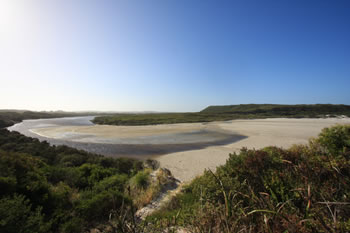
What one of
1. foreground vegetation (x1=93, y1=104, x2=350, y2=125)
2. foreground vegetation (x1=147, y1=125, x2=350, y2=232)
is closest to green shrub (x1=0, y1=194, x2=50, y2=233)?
foreground vegetation (x1=147, y1=125, x2=350, y2=232)

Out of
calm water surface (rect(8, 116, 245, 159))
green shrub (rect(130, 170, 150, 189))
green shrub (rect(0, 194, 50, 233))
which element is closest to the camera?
green shrub (rect(0, 194, 50, 233))

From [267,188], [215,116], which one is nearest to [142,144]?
[267,188]

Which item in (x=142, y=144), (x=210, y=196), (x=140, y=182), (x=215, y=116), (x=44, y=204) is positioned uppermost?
(x=215, y=116)

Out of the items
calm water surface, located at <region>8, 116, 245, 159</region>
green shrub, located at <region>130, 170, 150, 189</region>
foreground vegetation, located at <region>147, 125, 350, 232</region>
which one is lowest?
calm water surface, located at <region>8, 116, 245, 159</region>

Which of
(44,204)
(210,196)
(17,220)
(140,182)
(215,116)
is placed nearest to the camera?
(17,220)

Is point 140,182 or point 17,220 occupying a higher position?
point 17,220

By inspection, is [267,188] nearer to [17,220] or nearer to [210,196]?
[210,196]

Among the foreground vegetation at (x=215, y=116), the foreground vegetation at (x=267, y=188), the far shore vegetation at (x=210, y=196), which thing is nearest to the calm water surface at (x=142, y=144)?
the far shore vegetation at (x=210, y=196)

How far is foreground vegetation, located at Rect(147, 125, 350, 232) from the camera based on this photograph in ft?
5.47

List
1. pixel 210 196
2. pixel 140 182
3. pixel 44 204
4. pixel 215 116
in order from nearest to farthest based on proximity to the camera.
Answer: pixel 210 196 < pixel 44 204 < pixel 140 182 < pixel 215 116

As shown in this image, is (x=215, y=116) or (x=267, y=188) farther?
(x=215, y=116)

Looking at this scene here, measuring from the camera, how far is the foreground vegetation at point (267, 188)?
1.67 metres

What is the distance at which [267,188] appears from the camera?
10.3 feet

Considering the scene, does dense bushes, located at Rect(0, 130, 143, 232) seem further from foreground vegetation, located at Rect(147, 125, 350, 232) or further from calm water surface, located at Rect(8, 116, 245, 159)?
calm water surface, located at Rect(8, 116, 245, 159)
